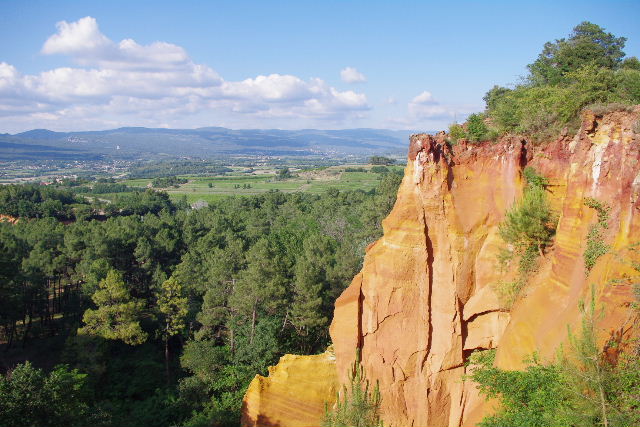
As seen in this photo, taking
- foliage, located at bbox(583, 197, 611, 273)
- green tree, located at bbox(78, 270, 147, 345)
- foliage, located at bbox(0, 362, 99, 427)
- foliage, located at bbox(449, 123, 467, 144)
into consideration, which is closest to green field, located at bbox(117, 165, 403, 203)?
green tree, located at bbox(78, 270, 147, 345)

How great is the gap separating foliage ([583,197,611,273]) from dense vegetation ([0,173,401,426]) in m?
18.5

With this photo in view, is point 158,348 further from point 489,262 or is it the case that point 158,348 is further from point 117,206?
point 117,206

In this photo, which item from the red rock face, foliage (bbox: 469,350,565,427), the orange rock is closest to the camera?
foliage (bbox: 469,350,565,427)

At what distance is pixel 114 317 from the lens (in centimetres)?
3000

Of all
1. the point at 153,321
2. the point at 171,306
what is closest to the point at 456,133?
the point at 171,306

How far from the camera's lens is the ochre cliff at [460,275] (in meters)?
12.5

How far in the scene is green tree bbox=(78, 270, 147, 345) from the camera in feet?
95.2

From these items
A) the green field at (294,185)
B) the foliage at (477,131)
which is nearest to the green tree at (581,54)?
the foliage at (477,131)

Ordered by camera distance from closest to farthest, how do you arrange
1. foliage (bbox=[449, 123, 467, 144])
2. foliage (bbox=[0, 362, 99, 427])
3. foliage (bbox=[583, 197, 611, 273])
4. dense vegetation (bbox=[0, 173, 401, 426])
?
foliage (bbox=[583, 197, 611, 273]) < foliage (bbox=[0, 362, 99, 427]) < foliage (bbox=[449, 123, 467, 144]) < dense vegetation (bbox=[0, 173, 401, 426])

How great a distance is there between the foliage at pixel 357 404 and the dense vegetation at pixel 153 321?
7372 mm

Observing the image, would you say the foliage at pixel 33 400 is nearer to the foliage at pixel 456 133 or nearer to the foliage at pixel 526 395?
the foliage at pixel 526 395

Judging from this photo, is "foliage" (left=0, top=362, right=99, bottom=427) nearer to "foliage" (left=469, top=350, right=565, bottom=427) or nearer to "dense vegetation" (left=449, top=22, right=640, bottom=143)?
"foliage" (left=469, top=350, right=565, bottom=427)

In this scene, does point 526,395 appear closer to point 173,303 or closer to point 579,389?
point 579,389

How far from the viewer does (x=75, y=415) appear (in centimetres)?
1759
